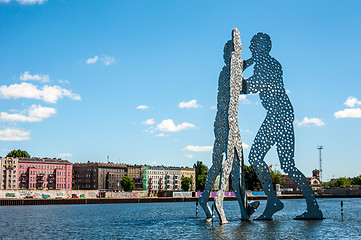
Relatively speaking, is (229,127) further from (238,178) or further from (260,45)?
(260,45)

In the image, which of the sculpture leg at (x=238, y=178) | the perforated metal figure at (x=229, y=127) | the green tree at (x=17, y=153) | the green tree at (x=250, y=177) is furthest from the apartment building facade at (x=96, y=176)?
the sculpture leg at (x=238, y=178)

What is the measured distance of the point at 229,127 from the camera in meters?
32.5

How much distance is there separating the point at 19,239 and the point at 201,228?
11.4m

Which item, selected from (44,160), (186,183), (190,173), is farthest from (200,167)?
(44,160)

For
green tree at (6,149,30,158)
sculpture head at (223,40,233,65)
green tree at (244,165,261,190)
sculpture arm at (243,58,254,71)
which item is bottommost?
green tree at (244,165,261,190)

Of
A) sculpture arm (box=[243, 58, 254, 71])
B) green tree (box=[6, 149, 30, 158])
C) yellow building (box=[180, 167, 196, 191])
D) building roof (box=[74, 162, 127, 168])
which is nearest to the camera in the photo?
sculpture arm (box=[243, 58, 254, 71])

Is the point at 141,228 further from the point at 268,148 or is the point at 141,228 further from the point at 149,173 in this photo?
the point at 149,173

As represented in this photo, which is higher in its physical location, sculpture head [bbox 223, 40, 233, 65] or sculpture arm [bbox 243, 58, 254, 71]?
sculpture head [bbox 223, 40, 233, 65]

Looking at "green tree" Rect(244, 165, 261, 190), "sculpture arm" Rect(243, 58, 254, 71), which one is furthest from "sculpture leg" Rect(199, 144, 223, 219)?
"green tree" Rect(244, 165, 261, 190)

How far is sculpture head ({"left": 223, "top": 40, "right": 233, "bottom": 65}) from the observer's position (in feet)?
112

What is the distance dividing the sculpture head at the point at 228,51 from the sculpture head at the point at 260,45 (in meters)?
1.69

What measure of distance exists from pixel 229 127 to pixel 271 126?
3.64 meters

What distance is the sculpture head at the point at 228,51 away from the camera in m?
34.1

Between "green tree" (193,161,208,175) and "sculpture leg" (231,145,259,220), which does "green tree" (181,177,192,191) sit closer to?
"green tree" (193,161,208,175)
